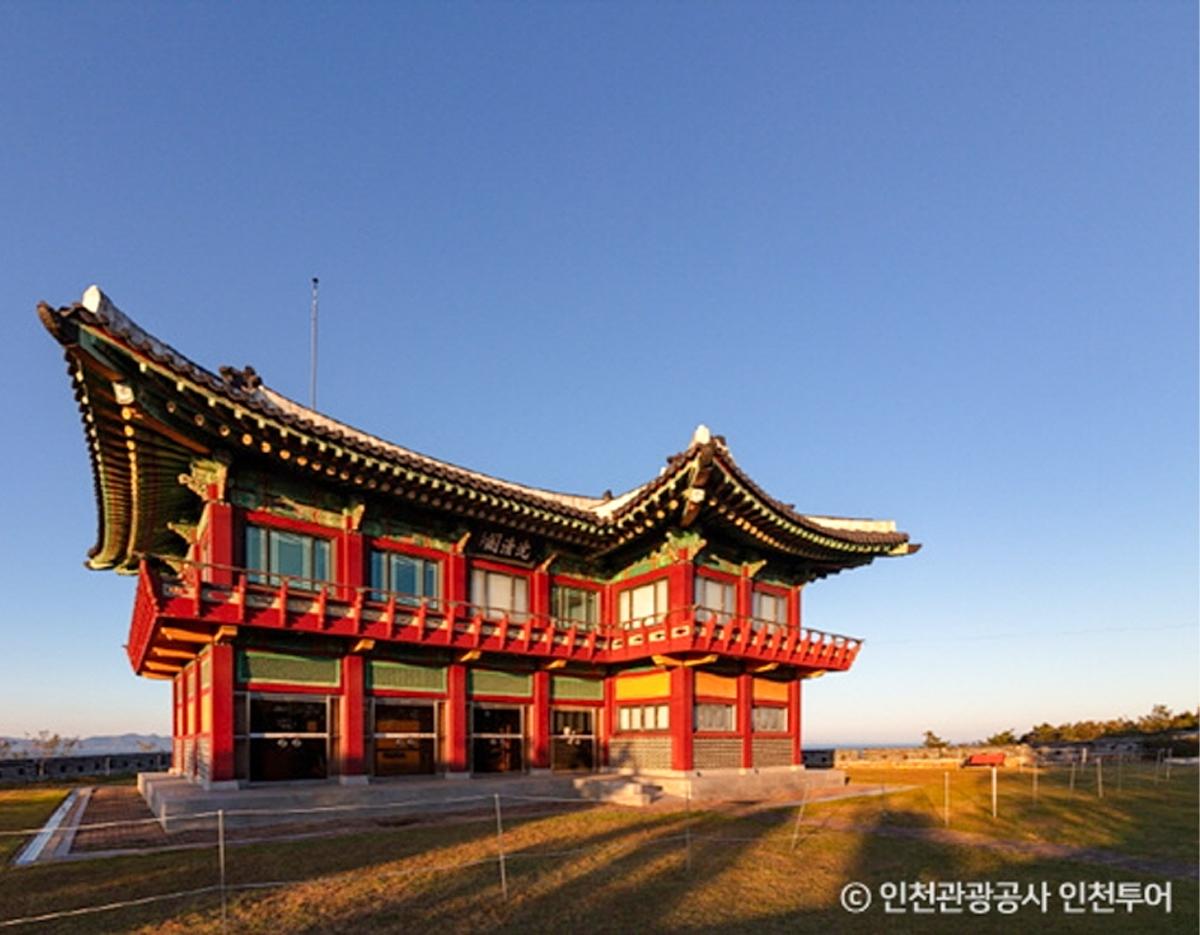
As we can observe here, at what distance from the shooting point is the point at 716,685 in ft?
84.6

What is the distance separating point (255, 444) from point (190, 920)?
11342 mm

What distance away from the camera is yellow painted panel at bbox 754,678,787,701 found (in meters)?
27.6

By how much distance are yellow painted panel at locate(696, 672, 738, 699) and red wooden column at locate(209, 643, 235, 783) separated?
1396 centimetres

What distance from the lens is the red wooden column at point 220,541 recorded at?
1867 cm

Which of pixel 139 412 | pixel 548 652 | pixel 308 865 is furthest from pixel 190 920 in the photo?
pixel 548 652

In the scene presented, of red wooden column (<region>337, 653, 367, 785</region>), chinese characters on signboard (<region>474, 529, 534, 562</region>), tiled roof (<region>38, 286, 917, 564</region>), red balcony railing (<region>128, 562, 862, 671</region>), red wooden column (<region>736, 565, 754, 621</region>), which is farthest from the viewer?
red wooden column (<region>736, 565, 754, 621</region>)

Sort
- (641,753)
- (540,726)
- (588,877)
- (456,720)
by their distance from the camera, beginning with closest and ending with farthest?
(588,877)
(456,720)
(540,726)
(641,753)

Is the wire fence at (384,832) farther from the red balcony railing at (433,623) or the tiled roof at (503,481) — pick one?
the tiled roof at (503,481)

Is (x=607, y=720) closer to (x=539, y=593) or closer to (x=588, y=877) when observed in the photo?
(x=539, y=593)

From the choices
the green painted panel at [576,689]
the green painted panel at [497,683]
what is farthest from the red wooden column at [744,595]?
the green painted panel at [497,683]

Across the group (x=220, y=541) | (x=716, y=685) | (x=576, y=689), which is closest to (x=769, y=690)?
(x=716, y=685)

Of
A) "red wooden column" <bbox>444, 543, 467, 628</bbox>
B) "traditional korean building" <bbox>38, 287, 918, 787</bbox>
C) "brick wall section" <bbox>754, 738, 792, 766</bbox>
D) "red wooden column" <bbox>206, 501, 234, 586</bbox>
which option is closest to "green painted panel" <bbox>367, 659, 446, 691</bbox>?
"traditional korean building" <bbox>38, 287, 918, 787</bbox>

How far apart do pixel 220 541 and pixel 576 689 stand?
1301 cm

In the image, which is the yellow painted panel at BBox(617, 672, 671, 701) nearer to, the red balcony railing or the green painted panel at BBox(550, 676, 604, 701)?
the green painted panel at BBox(550, 676, 604, 701)
